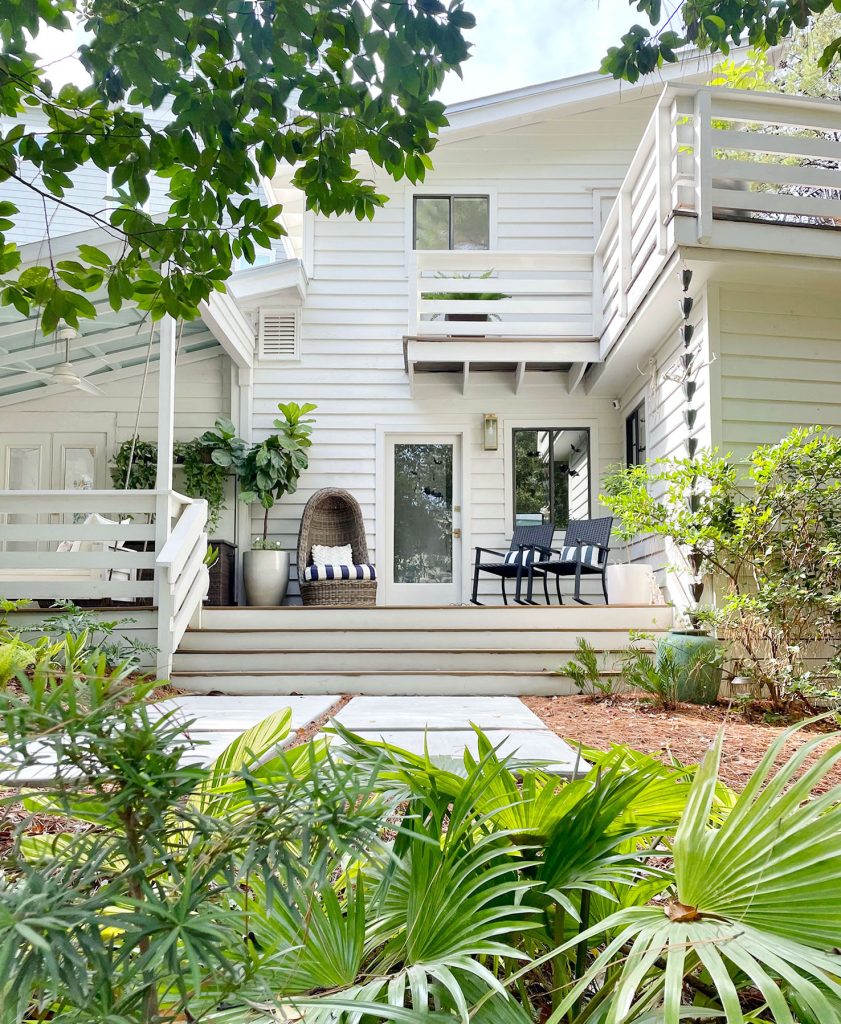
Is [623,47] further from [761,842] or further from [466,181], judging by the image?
[466,181]

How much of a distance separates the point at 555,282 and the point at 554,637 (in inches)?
139

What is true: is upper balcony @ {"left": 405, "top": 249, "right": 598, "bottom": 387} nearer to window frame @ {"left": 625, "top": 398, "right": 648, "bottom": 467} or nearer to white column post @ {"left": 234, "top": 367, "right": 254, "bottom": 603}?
window frame @ {"left": 625, "top": 398, "right": 648, "bottom": 467}

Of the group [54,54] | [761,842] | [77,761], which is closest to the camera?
[77,761]

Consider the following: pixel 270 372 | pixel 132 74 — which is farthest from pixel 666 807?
pixel 270 372

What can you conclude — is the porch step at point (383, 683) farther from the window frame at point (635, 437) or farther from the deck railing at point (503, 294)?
the deck railing at point (503, 294)

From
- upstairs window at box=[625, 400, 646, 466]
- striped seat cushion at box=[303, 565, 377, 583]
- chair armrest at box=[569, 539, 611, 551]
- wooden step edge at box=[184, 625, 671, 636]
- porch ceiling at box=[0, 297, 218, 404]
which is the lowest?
wooden step edge at box=[184, 625, 671, 636]

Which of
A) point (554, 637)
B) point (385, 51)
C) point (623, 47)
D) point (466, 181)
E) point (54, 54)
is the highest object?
point (466, 181)

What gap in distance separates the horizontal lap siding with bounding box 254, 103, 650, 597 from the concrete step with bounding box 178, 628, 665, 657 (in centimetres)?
250

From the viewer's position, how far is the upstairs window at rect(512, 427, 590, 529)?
827 centimetres

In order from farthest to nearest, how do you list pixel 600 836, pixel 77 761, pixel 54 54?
pixel 54 54 < pixel 600 836 < pixel 77 761

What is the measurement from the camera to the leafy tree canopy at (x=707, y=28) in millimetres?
1852

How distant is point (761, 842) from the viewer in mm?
735

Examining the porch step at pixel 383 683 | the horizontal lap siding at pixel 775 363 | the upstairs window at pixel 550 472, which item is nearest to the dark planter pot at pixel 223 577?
the porch step at pixel 383 683

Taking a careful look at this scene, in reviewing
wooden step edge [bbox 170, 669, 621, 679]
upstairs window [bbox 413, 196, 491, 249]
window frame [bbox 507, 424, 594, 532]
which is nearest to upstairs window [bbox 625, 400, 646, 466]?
window frame [bbox 507, 424, 594, 532]
